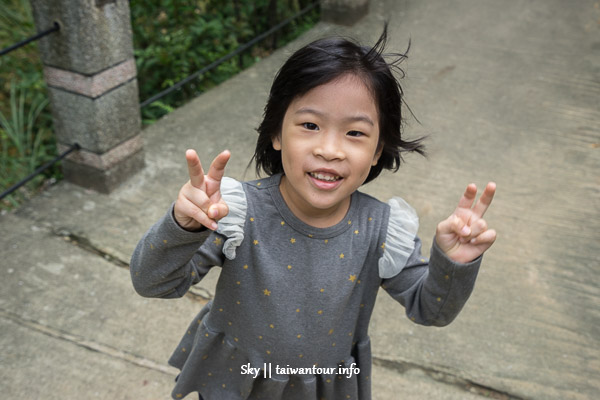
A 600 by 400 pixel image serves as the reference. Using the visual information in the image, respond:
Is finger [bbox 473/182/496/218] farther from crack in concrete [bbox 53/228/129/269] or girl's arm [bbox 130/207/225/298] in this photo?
crack in concrete [bbox 53/228/129/269]

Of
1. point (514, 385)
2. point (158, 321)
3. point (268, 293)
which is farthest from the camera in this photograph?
point (158, 321)

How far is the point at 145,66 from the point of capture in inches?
161

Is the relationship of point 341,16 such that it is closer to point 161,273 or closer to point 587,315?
point 587,315

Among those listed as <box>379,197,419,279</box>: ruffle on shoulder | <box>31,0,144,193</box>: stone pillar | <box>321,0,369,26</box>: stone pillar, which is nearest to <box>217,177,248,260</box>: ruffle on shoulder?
<box>379,197,419,279</box>: ruffle on shoulder

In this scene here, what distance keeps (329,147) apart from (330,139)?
0.02 meters

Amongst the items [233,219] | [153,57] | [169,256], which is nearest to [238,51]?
[153,57]

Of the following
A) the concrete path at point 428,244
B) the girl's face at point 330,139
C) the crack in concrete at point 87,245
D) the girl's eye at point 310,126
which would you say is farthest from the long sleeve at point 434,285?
the crack in concrete at point 87,245

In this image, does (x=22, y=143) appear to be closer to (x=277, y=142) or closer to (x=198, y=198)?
(x=277, y=142)

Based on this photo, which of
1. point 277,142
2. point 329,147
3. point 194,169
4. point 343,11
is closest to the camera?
point 194,169

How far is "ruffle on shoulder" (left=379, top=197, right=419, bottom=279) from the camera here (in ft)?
4.55

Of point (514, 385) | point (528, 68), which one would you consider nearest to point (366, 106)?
point (514, 385)

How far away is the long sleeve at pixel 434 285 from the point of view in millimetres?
1257

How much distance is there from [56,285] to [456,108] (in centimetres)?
275

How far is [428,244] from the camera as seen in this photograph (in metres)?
2.79
